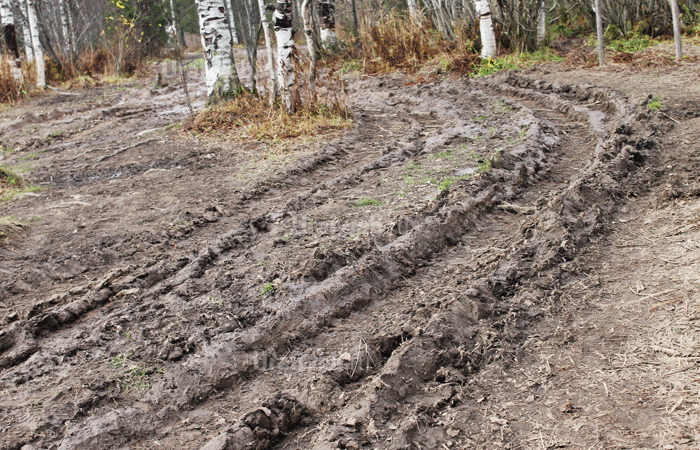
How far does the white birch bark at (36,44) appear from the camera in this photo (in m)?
12.6

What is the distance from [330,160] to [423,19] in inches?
323

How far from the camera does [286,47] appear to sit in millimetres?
7582

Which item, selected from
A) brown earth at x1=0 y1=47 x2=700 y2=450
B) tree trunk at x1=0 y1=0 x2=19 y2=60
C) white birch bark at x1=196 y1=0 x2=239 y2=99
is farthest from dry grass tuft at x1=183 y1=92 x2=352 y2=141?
tree trunk at x1=0 y1=0 x2=19 y2=60

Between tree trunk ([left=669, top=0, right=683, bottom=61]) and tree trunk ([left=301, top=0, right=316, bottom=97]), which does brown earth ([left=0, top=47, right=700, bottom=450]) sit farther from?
tree trunk ([left=669, top=0, right=683, bottom=61])

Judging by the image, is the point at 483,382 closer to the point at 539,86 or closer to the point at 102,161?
the point at 102,161

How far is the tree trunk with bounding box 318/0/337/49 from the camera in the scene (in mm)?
13758

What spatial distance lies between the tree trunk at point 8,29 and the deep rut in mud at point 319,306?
33.0 ft

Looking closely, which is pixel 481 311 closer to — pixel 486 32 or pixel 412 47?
pixel 486 32

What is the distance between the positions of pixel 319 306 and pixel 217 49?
6736mm

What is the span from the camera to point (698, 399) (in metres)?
2.14

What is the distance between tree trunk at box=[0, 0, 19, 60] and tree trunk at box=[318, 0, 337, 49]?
723 centimetres

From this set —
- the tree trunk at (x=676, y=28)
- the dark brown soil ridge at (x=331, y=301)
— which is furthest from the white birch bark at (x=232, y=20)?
the dark brown soil ridge at (x=331, y=301)

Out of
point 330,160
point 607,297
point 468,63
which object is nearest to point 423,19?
point 468,63

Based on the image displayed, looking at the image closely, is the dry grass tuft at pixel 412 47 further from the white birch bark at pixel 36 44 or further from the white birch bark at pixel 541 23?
the white birch bark at pixel 36 44
